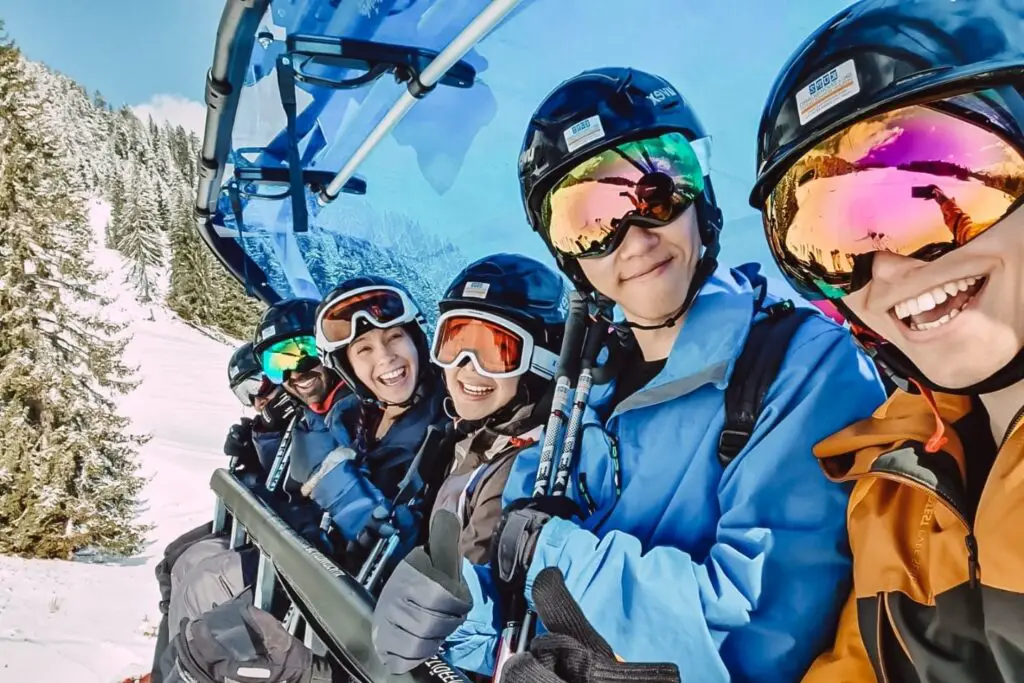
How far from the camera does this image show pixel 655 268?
1.61 metres

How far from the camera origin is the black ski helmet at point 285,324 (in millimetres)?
4691

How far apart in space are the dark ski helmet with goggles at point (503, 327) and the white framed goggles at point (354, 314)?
1009 millimetres

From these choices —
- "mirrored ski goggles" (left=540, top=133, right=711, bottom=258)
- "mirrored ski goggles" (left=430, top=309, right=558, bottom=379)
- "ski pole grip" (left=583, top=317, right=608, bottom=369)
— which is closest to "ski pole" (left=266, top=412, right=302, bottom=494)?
"mirrored ski goggles" (left=430, top=309, right=558, bottom=379)

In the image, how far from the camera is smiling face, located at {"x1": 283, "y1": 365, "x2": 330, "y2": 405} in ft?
15.2

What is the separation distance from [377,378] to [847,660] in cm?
271

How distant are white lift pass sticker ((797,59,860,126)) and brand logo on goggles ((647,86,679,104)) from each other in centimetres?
66

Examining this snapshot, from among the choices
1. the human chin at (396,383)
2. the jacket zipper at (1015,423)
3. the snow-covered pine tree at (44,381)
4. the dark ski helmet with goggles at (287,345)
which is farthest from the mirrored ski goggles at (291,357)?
the snow-covered pine tree at (44,381)

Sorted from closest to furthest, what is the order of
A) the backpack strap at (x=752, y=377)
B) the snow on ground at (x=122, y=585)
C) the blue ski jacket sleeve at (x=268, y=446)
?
the backpack strap at (x=752, y=377)
the blue ski jacket sleeve at (x=268, y=446)
the snow on ground at (x=122, y=585)

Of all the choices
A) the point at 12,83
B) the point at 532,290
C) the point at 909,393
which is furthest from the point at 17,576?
the point at 909,393

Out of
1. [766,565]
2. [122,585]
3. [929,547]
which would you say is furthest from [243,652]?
[122,585]

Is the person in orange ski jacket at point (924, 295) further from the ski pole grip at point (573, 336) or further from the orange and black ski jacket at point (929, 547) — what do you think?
A: the ski pole grip at point (573, 336)

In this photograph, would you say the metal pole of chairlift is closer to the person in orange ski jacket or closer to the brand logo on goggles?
the brand logo on goggles

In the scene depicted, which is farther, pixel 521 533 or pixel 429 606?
pixel 429 606

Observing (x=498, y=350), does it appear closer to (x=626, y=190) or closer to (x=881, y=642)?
(x=626, y=190)
